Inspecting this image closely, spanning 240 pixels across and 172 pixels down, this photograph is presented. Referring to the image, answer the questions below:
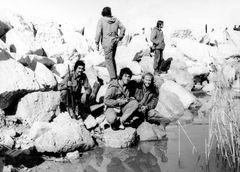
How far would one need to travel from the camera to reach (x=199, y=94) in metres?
10.8

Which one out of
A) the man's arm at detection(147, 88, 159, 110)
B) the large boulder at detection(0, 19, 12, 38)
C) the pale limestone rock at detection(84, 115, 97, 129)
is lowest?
the pale limestone rock at detection(84, 115, 97, 129)

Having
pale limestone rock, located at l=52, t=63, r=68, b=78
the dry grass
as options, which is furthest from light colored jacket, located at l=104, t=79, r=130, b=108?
pale limestone rock, located at l=52, t=63, r=68, b=78

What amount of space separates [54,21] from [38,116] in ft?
25.4

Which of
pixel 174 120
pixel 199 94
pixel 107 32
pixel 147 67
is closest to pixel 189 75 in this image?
pixel 199 94

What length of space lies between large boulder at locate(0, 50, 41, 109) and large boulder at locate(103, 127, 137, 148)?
6.88ft

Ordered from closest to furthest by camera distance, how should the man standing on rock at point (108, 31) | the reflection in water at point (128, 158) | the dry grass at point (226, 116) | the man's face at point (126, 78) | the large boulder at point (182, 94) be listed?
the dry grass at point (226, 116) → the reflection in water at point (128, 158) → the man's face at point (126, 78) → the man standing on rock at point (108, 31) → the large boulder at point (182, 94)

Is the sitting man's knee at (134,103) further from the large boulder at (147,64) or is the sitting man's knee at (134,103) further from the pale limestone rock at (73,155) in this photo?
the large boulder at (147,64)

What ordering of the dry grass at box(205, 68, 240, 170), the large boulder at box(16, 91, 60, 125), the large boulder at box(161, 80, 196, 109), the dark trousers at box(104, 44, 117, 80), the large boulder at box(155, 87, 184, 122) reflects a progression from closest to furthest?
1. the dry grass at box(205, 68, 240, 170)
2. the large boulder at box(16, 91, 60, 125)
3. the dark trousers at box(104, 44, 117, 80)
4. the large boulder at box(155, 87, 184, 122)
5. the large boulder at box(161, 80, 196, 109)

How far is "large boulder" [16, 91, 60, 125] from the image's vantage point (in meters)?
6.30

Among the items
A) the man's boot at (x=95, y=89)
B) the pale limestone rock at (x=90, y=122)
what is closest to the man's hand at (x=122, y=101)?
the pale limestone rock at (x=90, y=122)

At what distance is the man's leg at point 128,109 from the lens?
19.5 ft

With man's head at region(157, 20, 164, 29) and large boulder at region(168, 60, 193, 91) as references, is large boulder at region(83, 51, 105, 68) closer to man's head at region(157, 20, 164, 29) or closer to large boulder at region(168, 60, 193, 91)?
man's head at region(157, 20, 164, 29)

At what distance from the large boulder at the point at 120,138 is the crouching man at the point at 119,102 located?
26 centimetres

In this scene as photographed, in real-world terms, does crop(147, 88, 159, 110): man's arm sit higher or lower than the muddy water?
higher
